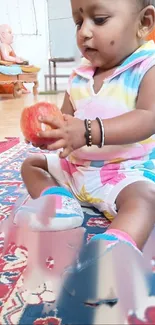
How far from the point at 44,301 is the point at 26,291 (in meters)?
0.03

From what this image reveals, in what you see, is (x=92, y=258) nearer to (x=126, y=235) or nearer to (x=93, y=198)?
(x=126, y=235)

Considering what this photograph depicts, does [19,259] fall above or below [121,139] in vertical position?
below

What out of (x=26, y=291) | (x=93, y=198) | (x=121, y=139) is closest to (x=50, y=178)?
(x=93, y=198)

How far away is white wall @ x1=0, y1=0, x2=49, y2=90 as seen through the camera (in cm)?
486

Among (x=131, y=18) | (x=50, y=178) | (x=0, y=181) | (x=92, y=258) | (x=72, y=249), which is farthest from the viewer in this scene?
(x=0, y=181)

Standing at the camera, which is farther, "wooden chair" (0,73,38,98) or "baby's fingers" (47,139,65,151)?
"wooden chair" (0,73,38,98)

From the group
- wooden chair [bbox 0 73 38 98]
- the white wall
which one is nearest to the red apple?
wooden chair [bbox 0 73 38 98]

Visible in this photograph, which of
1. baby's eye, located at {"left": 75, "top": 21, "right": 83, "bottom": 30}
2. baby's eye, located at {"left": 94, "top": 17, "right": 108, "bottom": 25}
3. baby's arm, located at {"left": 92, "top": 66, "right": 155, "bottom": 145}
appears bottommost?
baby's arm, located at {"left": 92, "top": 66, "right": 155, "bottom": 145}

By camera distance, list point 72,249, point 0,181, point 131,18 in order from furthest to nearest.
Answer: point 0,181
point 131,18
point 72,249

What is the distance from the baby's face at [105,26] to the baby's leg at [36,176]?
0.22 metres

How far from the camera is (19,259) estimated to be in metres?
0.61

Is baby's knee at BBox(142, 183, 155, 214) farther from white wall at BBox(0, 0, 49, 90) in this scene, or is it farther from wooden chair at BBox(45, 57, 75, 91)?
white wall at BBox(0, 0, 49, 90)

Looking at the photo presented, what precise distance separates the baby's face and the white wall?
14.4ft

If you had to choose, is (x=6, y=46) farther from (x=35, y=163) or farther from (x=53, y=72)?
(x=35, y=163)
